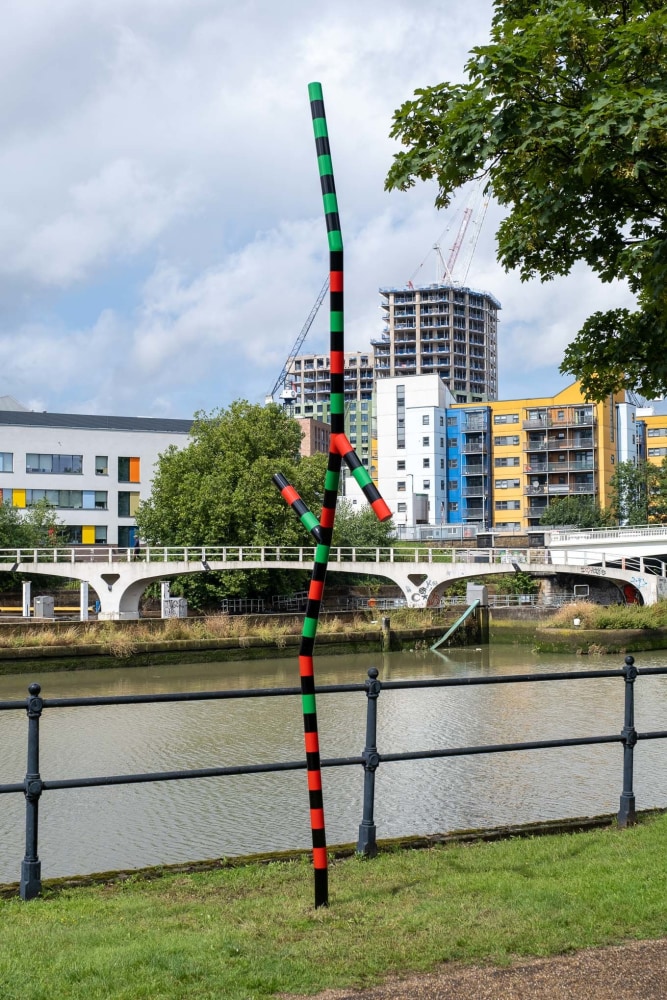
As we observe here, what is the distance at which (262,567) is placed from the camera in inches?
1890

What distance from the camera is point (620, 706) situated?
21172mm

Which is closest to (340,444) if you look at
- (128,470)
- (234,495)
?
(234,495)

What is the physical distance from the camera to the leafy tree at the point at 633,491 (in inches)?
3032

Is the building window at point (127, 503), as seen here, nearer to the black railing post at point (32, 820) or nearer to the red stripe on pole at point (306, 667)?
the black railing post at point (32, 820)

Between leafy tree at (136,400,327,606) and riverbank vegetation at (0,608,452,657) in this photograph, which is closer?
riverbank vegetation at (0,608,452,657)

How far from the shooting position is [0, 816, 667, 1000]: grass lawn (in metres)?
4.25

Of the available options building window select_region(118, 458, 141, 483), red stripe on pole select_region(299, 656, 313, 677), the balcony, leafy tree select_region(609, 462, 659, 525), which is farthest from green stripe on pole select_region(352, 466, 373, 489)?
the balcony

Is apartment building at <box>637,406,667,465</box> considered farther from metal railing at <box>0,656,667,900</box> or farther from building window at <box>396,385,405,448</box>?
metal railing at <box>0,656,667,900</box>

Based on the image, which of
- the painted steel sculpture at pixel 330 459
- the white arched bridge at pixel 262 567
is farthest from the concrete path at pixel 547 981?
the white arched bridge at pixel 262 567

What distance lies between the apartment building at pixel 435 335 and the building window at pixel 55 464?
3987 inches

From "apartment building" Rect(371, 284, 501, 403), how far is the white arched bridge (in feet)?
391

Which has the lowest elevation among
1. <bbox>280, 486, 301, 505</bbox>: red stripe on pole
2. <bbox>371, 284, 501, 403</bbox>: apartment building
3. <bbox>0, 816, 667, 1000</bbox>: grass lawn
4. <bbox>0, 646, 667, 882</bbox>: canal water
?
<bbox>0, 646, 667, 882</bbox>: canal water

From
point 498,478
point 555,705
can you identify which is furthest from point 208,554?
point 498,478

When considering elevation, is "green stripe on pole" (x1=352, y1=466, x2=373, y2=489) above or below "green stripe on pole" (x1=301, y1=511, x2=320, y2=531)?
above
